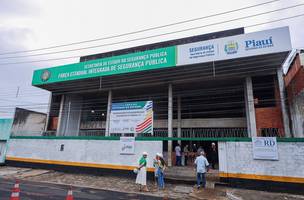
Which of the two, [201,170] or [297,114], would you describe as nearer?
[201,170]

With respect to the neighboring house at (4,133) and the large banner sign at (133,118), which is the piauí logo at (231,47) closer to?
the large banner sign at (133,118)

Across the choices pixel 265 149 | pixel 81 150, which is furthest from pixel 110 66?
pixel 265 149

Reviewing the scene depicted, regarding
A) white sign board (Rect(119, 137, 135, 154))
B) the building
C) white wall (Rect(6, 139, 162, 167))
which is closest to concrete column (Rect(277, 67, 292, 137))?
the building

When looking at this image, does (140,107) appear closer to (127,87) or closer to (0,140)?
(127,87)

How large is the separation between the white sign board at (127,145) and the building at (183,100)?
163 mm

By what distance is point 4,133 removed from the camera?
16.6 meters

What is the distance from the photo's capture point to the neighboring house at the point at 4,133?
15542 mm

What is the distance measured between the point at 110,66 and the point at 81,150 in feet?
22.5

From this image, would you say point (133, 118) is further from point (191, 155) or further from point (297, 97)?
point (297, 97)

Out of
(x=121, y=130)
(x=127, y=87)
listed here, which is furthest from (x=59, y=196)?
(x=127, y=87)

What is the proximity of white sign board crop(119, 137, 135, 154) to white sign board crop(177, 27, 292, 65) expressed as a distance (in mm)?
6349

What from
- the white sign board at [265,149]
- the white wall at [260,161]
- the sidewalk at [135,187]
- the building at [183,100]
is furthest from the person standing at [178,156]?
the white sign board at [265,149]

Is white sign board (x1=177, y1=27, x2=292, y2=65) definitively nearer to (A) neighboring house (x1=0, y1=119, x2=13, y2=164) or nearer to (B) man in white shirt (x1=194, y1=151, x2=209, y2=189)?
(B) man in white shirt (x1=194, y1=151, x2=209, y2=189)

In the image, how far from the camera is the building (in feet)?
35.3
